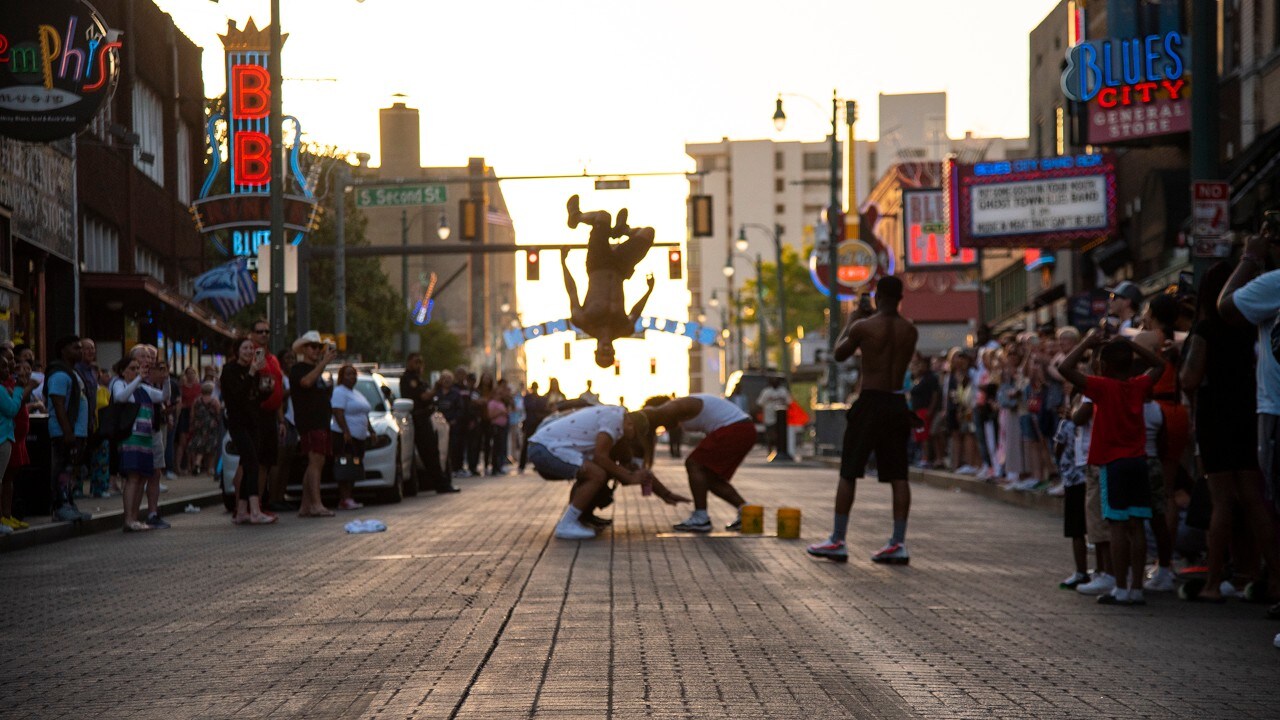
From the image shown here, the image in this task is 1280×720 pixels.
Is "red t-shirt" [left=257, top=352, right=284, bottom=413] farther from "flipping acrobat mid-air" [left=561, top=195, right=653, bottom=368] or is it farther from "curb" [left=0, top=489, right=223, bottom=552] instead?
"flipping acrobat mid-air" [left=561, top=195, right=653, bottom=368]

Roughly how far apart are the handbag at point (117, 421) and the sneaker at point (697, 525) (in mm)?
5368

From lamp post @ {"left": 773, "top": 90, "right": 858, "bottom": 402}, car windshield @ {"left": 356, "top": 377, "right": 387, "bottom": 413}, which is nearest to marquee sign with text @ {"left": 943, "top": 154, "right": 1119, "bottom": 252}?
lamp post @ {"left": 773, "top": 90, "right": 858, "bottom": 402}

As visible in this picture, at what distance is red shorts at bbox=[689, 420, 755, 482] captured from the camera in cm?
1529

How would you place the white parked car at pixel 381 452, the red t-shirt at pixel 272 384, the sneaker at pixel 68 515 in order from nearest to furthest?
1. the sneaker at pixel 68 515
2. the red t-shirt at pixel 272 384
3. the white parked car at pixel 381 452

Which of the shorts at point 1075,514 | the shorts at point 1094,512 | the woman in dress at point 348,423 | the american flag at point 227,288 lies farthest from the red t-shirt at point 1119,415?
the american flag at point 227,288

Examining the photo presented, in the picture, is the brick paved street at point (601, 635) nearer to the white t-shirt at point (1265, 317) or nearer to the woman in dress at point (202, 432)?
the white t-shirt at point (1265, 317)

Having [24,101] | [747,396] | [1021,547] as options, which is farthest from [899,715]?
[747,396]

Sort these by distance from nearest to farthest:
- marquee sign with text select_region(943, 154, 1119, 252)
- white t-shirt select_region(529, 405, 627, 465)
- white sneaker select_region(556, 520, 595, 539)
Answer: white sneaker select_region(556, 520, 595, 539), white t-shirt select_region(529, 405, 627, 465), marquee sign with text select_region(943, 154, 1119, 252)

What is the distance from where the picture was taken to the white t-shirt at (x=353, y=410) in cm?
2016

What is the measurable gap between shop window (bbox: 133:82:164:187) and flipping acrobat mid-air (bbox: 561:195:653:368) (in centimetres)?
1316

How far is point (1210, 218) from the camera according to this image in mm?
15898

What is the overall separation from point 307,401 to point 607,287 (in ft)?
29.4

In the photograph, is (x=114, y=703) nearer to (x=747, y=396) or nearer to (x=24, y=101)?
(x=24, y=101)

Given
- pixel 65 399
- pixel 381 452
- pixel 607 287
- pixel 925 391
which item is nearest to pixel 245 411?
pixel 65 399
